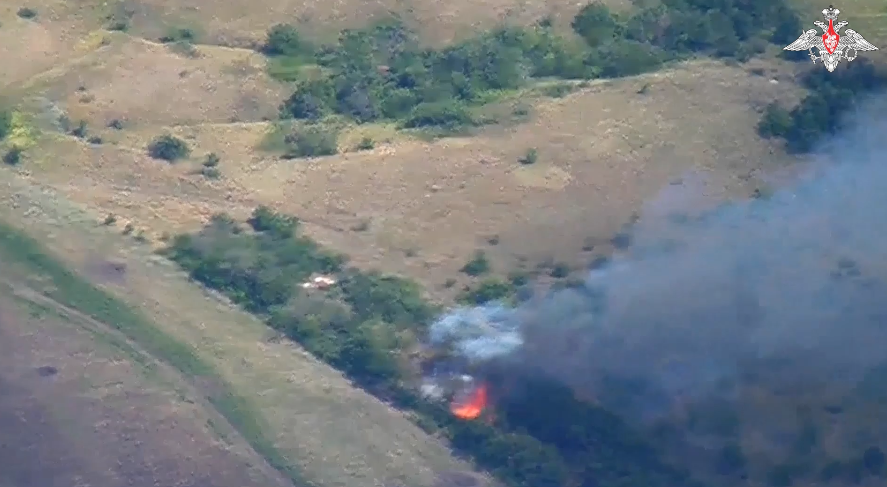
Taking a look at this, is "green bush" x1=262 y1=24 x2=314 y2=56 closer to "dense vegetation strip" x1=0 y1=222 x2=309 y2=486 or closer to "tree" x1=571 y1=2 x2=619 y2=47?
"tree" x1=571 y1=2 x2=619 y2=47

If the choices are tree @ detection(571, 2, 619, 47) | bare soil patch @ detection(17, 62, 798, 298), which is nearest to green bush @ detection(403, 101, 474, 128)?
bare soil patch @ detection(17, 62, 798, 298)

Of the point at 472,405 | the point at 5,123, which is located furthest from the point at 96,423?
the point at 5,123

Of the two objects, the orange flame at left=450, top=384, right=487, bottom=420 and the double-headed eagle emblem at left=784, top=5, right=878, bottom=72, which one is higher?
the double-headed eagle emblem at left=784, top=5, right=878, bottom=72

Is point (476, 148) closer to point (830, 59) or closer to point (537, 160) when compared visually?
point (537, 160)

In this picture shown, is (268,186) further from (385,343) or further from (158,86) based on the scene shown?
(385,343)

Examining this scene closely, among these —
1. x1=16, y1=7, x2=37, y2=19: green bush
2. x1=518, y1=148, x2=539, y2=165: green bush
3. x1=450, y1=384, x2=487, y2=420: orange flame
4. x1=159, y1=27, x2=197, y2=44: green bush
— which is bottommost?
x1=450, y1=384, x2=487, y2=420: orange flame

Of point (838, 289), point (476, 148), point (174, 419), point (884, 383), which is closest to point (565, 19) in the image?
point (476, 148)
